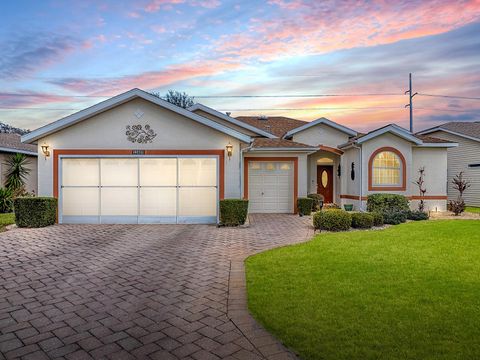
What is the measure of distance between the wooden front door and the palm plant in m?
16.1

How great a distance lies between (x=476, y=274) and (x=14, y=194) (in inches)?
749

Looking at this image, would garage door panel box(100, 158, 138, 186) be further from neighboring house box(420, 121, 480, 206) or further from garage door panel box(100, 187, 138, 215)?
neighboring house box(420, 121, 480, 206)

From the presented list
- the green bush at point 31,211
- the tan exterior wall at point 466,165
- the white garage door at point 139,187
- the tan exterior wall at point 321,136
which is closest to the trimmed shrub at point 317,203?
the tan exterior wall at point 321,136

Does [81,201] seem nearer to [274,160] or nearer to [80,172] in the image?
[80,172]

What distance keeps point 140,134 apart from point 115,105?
4.54 ft

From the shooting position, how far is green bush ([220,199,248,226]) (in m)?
13.1

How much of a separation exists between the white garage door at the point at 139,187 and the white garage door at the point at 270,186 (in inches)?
148

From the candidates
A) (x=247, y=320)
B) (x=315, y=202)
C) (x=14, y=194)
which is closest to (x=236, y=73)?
(x=315, y=202)

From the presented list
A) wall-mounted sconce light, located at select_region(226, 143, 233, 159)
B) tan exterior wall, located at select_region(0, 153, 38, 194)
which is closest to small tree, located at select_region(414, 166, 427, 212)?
wall-mounted sconce light, located at select_region(226, 143, 233, 159)

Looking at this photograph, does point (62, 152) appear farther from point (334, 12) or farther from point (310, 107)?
point (310, 107)

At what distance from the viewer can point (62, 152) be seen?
14031 mm

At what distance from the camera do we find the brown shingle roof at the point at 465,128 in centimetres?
2292

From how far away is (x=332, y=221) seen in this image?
40.5ft

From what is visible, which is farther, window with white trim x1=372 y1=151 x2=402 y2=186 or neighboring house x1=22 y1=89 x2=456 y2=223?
window with white trim x1=372 y1=151 x2=402 y2=186
